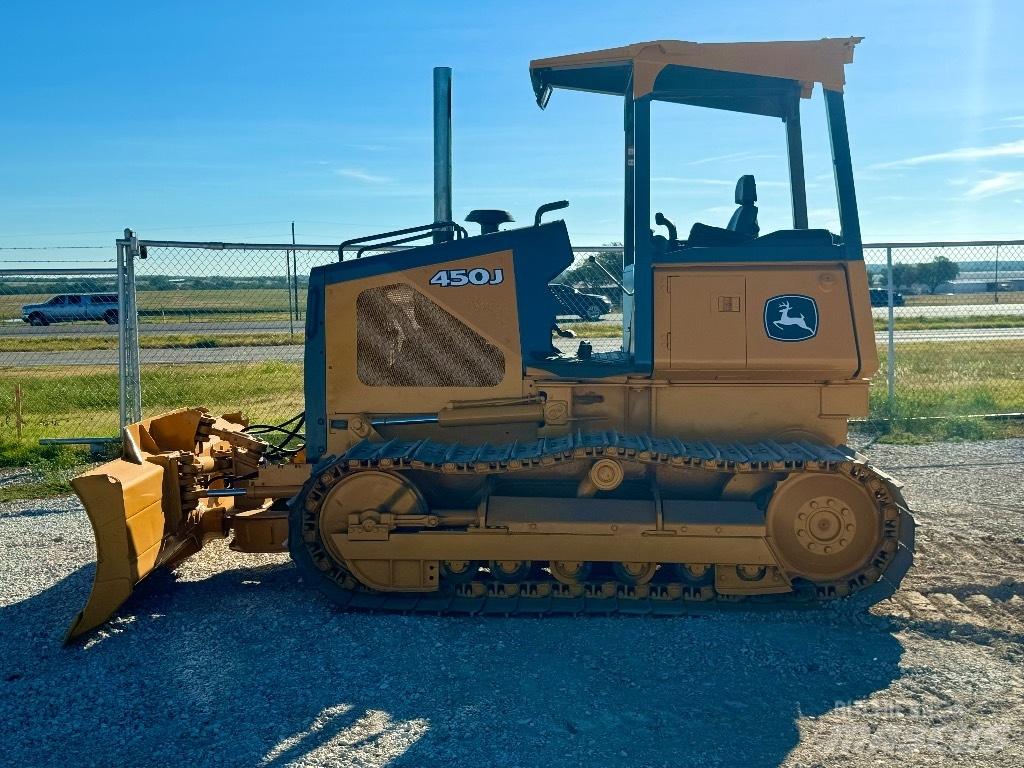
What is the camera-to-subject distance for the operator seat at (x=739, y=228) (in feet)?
19.2

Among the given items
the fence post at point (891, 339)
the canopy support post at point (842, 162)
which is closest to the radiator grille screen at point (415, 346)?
the canopy support post at point (842, 162)

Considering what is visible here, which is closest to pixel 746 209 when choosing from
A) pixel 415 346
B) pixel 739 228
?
pixel 739 228

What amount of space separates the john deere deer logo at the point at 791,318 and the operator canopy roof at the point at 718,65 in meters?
1.28

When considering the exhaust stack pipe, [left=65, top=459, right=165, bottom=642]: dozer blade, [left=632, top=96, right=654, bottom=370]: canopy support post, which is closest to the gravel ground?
[left=65, top=459, right=165, bottom=642]: dozer blade

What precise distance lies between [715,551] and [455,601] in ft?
Answer: 4.83

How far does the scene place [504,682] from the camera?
14.9 ft

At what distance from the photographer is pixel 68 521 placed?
25.5 feet

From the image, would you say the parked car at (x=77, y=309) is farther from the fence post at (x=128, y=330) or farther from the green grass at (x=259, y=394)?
the green grass at (x=259, y=394)

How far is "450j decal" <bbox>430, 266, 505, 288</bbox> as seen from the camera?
19.0ft

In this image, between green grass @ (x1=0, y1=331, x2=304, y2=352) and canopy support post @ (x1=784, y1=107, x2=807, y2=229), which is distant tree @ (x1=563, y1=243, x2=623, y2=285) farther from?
green grass @ (x1=0, y1=331, x2=304, y2=352)

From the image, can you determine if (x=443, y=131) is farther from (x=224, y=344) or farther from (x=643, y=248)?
(x=224, y=344)

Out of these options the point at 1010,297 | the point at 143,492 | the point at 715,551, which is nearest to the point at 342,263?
the point at 143,492

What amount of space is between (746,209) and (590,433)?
1741 millimetres

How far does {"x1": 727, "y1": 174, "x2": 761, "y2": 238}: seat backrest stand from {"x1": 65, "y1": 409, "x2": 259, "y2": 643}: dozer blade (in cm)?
363
